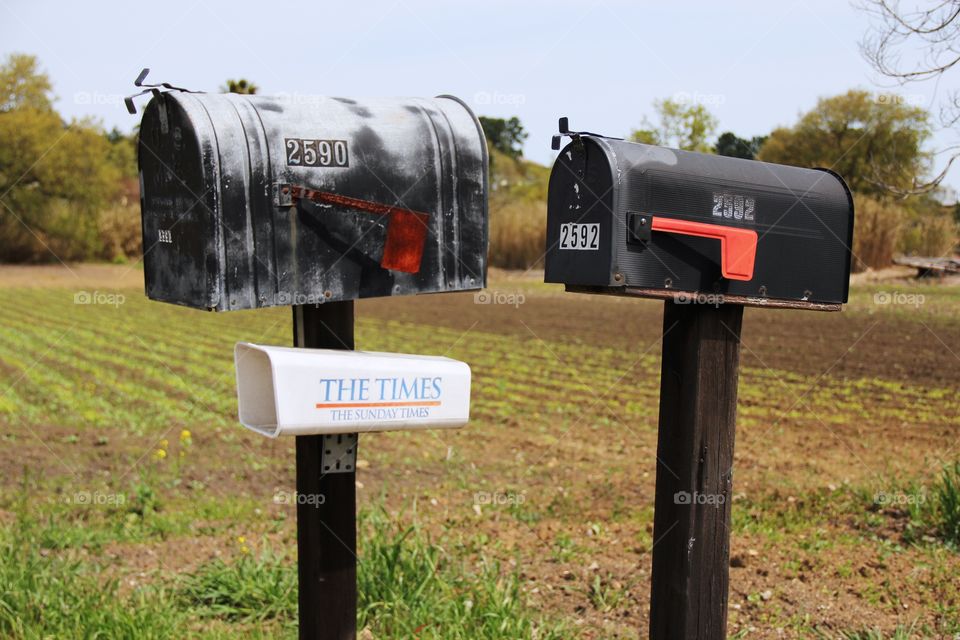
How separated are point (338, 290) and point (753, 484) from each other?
346cm

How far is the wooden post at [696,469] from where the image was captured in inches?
76.7

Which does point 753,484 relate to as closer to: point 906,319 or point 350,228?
point 350,228

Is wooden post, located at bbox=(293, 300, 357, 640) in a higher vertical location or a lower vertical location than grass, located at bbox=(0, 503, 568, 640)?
higher

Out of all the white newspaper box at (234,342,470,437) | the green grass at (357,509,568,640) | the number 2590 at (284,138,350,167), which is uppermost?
the number 2590 at (284,138,350,167)

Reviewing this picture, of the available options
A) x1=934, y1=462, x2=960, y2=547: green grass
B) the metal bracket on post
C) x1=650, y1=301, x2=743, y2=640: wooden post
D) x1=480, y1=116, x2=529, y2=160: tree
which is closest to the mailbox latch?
x1=650, y1=301, x2=743, y2=640: wooden post

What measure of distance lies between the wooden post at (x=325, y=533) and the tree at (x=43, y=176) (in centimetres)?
3266

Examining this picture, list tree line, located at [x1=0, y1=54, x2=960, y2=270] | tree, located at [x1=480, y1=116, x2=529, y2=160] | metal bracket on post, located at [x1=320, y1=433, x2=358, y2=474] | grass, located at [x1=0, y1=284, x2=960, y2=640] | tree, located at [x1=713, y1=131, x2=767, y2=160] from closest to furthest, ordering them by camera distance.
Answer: metal bracket on post, located at [x1=320, y1=433, x2=358, y2=474], grass, located at [x1=0, y1=284, x2=960, y2=640], tree, located at [x1=713, y1=131, x2=767, y2=160], tree line, located at [x1=0, y1=54, x2=960, y2=270], tree, located at [x1=480, y1=116, x2=529, y2=160]

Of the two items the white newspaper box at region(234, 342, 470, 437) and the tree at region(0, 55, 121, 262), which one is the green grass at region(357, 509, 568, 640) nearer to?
the white newspaper box at region(234, 342, 470, 437)

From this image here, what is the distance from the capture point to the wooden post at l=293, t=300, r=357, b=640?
217 cm

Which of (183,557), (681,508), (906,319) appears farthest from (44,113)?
(681,508)

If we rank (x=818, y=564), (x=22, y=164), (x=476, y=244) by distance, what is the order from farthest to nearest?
(x=22, y=164)
(x=818, y=564)
(x=476, y=244)

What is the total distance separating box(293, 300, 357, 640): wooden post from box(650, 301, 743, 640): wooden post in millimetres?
735

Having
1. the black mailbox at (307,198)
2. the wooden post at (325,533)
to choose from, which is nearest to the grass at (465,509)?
the wooden post at (325,533)

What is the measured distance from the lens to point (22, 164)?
3209 centimetres
